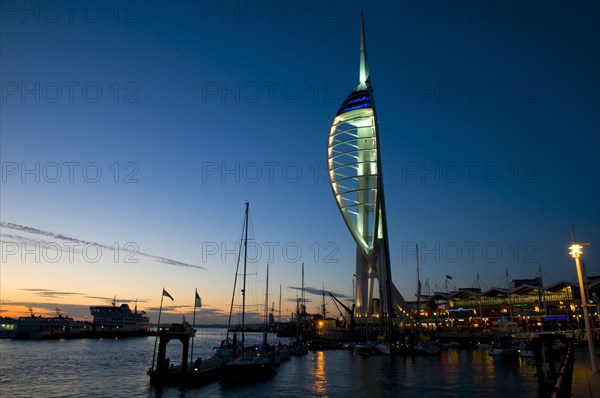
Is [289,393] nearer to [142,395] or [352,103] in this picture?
[142,395]

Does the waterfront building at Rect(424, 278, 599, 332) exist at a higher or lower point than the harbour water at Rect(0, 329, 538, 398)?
higher

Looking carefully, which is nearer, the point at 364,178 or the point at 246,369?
the point at 246,369

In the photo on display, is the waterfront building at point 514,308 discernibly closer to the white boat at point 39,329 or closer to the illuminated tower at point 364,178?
the illuminated tower at point 364,178

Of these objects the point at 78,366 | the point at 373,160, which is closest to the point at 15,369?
the point at 78,366

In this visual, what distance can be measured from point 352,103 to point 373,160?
1373 centimetres

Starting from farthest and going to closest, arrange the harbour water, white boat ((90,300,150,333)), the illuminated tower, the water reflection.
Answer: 1. white boat ((90,300,150,333))
2. the illuminated tower
3. the water reflection
4. the harbour water

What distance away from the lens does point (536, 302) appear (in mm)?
107062

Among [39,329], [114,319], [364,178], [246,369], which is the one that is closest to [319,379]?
[246,369]

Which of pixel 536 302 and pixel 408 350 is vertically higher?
pixel 536 302

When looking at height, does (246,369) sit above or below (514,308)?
below

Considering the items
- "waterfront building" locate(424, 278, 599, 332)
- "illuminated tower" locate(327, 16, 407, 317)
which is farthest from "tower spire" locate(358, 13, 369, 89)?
"waterfront building" locate(424, 278, 599, 332)

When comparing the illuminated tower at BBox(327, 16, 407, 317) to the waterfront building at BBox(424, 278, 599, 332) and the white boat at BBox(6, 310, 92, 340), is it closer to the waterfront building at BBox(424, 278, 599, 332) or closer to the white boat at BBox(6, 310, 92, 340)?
the waterfront building at BBox(424, 278, 599, 332)

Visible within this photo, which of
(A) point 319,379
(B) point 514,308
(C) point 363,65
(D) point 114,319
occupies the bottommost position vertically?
(A) point 319,379

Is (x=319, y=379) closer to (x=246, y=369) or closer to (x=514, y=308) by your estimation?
(x=246, y=369)
